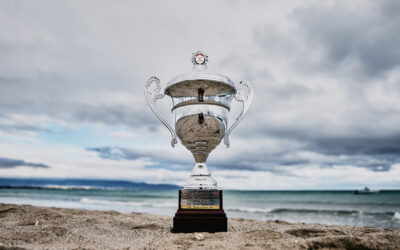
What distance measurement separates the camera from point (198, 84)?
2.64m

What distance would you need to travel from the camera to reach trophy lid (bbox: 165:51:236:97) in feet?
8.60

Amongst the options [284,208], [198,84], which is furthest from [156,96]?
[284,208]

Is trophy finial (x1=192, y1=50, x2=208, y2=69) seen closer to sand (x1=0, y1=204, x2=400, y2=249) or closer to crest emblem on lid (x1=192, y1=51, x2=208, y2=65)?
crest emblem on lid (x1=192, y1=51, x2=208, y2=65)

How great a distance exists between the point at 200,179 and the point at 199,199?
188 mm

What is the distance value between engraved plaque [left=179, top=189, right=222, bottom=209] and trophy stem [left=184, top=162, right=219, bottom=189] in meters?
0.05

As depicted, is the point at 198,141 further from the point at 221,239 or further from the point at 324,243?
the point at 324,243

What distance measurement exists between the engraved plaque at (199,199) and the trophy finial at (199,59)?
129cm

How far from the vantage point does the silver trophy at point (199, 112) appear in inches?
104

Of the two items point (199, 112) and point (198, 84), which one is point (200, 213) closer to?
point (199, 112)

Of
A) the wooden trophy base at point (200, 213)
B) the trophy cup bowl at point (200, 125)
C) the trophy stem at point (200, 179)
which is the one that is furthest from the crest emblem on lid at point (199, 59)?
the wooden trophy base at point (200, 213)

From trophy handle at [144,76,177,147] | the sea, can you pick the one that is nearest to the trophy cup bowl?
trophy handle at [144,76,177,147]

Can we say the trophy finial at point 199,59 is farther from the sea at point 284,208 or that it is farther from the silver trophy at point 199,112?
the sea at point 284,208

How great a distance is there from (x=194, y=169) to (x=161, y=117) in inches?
25.1

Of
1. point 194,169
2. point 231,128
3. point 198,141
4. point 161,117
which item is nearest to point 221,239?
point 194,169
